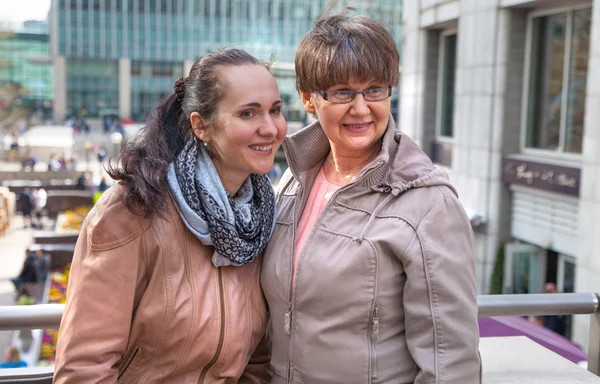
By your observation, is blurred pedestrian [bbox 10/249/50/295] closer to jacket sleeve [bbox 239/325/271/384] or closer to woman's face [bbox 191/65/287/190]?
jacket sleeve [bbox 239/325/271/384]

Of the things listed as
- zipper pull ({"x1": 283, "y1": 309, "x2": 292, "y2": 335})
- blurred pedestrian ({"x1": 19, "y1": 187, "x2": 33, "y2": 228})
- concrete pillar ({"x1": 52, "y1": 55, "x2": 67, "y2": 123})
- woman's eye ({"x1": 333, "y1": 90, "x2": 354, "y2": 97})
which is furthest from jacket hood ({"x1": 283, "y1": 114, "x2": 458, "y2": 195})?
concrete pillar ({"x1": 52, "y1": 55, "x2": 67, "y2": 123})

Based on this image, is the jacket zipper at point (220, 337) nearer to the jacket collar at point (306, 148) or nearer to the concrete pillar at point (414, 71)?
the jacket collar at point (306, 148)

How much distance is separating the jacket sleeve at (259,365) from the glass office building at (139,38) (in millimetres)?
76499

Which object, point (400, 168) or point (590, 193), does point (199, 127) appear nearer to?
point (400, 168)

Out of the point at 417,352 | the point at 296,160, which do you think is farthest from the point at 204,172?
the point at 417,352

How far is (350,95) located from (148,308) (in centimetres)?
105

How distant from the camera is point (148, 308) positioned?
8.05 ft

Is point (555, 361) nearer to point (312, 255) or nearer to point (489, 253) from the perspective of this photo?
point (312, 255)

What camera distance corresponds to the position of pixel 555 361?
3885mm

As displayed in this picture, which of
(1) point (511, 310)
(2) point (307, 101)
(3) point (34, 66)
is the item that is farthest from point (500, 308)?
(3) point (34, 66)

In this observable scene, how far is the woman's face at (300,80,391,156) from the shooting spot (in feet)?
8.40

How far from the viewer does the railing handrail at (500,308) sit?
9.98 ft

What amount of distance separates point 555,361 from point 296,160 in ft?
6.67

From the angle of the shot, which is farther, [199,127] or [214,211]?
[199,127]
